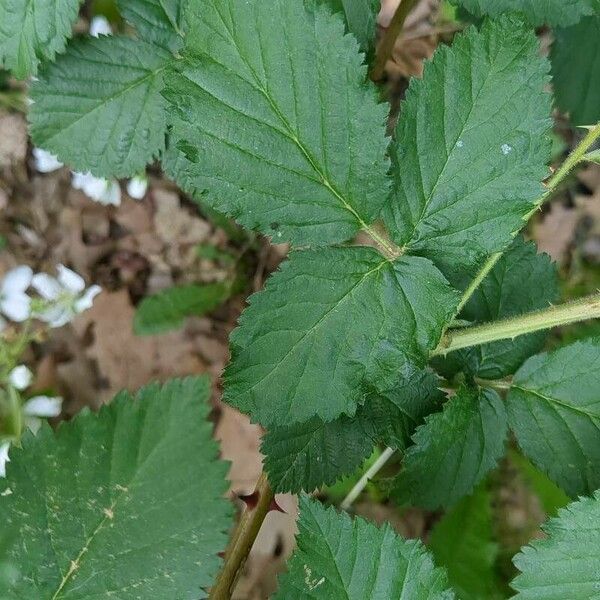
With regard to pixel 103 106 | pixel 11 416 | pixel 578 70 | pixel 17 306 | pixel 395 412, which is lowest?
pixel 11 416

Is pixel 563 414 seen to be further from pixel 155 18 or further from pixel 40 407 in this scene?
pixel 40 407

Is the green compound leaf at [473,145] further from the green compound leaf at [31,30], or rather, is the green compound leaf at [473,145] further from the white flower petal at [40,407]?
the white flower petal at [40,407]

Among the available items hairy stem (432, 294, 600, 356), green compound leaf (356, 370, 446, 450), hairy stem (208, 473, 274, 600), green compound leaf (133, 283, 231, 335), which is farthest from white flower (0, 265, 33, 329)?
hairy stem (432, 294, 600, 356)

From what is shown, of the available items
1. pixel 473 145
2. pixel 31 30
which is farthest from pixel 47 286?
pixel 473 145

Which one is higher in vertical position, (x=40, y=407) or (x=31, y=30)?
(x=31, y=30)

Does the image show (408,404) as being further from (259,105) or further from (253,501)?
(259,105)

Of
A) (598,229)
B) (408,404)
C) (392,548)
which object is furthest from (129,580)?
(598,229)
